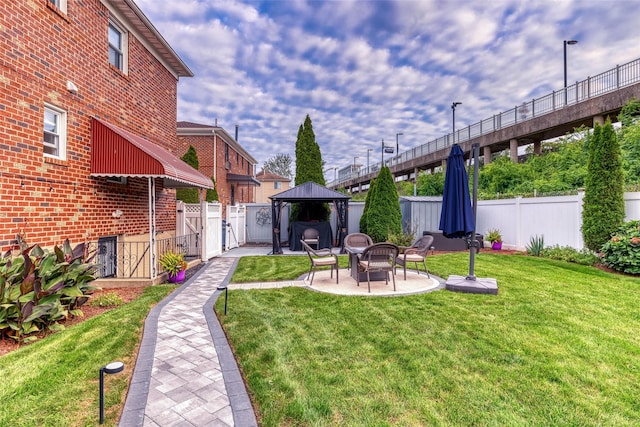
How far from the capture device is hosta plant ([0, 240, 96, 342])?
4004mm

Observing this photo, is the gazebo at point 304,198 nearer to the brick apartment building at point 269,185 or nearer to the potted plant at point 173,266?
the potted plant at point 173,266

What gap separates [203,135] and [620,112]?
72.6ft

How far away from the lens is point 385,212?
533 inches

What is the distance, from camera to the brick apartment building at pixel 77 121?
5.15 meters

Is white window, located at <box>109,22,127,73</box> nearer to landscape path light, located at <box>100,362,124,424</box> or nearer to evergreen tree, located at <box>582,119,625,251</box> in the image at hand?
landscape path light, located at <box>100,362,124,424</box>

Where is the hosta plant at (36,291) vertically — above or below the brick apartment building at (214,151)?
below

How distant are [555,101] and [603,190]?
9191 mm

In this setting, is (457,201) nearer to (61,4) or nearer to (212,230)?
(61,4)

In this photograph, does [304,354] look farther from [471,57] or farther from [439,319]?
[471,57]

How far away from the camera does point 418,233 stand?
1548 centimetres

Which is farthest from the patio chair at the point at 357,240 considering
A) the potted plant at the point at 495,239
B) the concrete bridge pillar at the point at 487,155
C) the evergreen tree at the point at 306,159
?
the concrete bridge pillar at the point at 487,155

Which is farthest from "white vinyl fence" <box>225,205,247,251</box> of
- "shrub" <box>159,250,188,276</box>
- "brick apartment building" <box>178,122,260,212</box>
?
"shrub" <box>159,250,188,276</box>

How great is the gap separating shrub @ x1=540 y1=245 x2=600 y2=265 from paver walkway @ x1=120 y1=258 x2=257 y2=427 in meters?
10.2

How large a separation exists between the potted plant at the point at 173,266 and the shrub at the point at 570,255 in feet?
36.8
